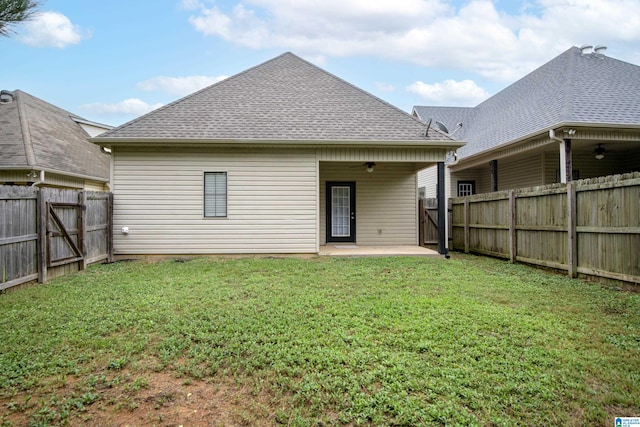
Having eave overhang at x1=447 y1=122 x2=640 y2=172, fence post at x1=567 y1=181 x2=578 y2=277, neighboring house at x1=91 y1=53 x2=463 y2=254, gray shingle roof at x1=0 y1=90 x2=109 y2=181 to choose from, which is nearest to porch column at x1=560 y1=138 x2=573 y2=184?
eave overhang at x1=447 y1=122 x2=640 y2=172

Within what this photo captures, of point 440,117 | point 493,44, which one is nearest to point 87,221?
point 440,117

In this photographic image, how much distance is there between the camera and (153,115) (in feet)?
34.6

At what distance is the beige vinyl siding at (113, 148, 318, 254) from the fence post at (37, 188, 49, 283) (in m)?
Answer: 3.00

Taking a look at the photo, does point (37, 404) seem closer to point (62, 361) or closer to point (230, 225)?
point (62, 361)

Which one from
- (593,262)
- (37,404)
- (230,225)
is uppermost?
(230,225)

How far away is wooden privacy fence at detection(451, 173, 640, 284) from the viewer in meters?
5.96

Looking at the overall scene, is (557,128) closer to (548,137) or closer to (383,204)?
(548,137)

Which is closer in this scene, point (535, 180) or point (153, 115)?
point (153, 115)

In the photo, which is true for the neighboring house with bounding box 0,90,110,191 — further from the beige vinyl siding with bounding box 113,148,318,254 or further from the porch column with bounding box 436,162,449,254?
the porch column with bounding box 436,162,449,254

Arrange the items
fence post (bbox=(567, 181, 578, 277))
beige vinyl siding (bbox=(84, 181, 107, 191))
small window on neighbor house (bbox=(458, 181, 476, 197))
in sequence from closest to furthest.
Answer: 1. fence post (bbox=(567, 181, 578, 277))
2. beige vinyl siding (bbox=(84, 181, 107, 191))
3. small window on neighbor house (bbox=(458, 181, 476, 197))

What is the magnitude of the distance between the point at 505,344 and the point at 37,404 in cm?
396

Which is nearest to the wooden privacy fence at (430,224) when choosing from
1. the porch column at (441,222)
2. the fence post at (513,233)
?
the porch column at (441,222)

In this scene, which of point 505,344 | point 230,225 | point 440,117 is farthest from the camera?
point 440,117

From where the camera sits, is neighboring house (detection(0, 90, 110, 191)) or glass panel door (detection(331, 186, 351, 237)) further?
glass panel door (detection(331, 186, 351, 237))
